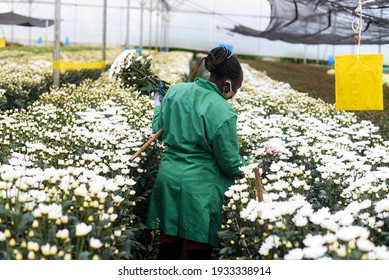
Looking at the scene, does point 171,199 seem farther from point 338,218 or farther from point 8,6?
point 8,6

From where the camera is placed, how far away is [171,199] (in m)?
3.38

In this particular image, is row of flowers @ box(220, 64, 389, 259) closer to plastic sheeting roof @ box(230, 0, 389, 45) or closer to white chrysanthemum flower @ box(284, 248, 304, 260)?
white chrysanthemum flower @ box(284, 248, 304, 260)

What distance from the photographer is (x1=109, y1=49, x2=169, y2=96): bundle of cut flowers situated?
526 cm

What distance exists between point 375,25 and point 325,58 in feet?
90.9

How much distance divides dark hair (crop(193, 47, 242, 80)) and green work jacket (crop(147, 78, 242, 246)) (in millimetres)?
88

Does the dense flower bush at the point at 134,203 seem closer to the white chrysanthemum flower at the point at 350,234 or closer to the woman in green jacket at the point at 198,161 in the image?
the white chrysanthemum flower at the point at 350,234

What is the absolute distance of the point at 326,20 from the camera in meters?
12.6

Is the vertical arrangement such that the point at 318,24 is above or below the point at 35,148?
above

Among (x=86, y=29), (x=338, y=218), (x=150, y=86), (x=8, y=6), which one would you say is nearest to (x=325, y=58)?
(x=86, y=29)

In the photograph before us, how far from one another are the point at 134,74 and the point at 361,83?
6.70ft

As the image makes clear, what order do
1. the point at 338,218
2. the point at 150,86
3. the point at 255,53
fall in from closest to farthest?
the point at 338,218
the point at 150,86
the point at 255,53

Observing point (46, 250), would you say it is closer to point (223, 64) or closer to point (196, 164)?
point (196, 164)

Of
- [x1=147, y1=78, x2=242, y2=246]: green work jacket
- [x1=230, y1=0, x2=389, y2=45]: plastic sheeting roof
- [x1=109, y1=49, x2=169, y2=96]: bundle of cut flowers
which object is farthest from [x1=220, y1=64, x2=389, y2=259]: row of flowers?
[x1=230, y1=0, x2=389, y2=45]: plastic sheeting roof
